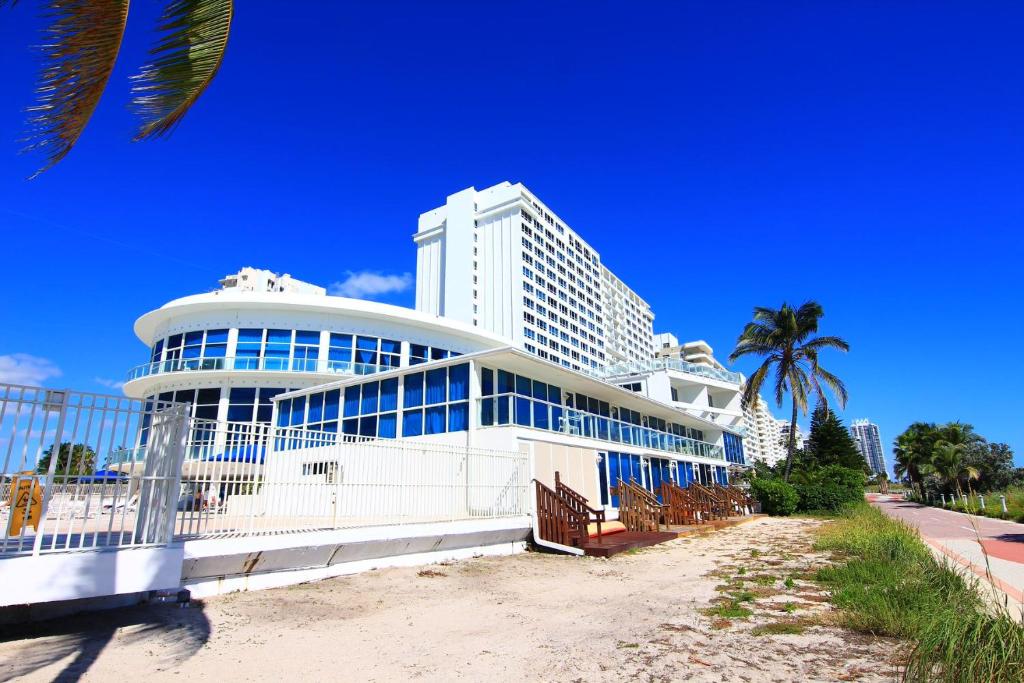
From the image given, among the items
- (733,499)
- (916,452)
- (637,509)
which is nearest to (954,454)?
(916,452)

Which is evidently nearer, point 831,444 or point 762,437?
point 831,444

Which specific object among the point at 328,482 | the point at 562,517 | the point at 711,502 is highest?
the point at 328,482

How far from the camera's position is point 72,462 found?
562 cm

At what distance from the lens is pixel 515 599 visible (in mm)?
7965

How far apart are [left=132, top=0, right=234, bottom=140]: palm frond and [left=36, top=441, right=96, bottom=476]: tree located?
3.03 metres

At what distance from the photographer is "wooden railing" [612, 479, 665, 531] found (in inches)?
655

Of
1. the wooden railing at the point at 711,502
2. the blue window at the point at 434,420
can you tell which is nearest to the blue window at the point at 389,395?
the blue window at the point at 434,420

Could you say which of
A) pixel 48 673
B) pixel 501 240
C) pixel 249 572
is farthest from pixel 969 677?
pixel 501 240

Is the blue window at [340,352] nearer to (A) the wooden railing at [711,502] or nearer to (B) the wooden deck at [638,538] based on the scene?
(A) the wooden railing at [711,502]

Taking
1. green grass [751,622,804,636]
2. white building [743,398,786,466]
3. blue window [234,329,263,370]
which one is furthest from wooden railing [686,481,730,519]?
white building [743,398,786,466]

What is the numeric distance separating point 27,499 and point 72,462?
496mm

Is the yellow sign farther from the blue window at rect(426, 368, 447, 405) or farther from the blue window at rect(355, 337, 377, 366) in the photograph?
the blue window at rect(355, 337, 377, 366)

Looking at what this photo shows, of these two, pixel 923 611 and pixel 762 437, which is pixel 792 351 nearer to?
pixel 923 611

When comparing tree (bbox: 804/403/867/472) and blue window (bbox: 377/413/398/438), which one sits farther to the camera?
tree (bbox: 804/403/867/472)
